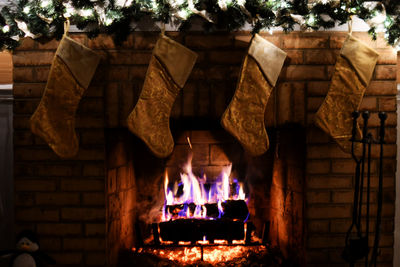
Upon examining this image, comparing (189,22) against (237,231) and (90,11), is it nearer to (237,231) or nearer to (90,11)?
(90,11)

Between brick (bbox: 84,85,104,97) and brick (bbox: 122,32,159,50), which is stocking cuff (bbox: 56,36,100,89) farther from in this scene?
brick (bbox: 122,32,159,50)

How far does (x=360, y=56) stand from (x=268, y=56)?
573mm

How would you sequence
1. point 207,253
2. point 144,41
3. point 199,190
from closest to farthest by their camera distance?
1. point 144,41
2. point 207,253
3. point 199,190

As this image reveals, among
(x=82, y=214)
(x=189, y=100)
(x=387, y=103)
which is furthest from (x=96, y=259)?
(x=387, y=103)

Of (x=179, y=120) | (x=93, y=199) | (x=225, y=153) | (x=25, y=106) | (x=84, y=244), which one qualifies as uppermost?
(x=25, y=106)

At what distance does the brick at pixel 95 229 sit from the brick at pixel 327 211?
138cm

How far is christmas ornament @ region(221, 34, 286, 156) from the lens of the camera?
2166mm

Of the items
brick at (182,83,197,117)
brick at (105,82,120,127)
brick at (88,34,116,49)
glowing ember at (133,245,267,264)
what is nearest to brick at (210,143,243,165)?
glowing ember at (133,245,267,264)

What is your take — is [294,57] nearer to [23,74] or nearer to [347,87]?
[347,87]

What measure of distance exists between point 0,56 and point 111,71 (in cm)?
96

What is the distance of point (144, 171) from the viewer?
314 centimetres

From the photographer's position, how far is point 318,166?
2.44 meters

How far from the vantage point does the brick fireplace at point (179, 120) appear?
2.38 metres

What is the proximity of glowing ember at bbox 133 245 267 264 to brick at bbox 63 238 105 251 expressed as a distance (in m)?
0.55
